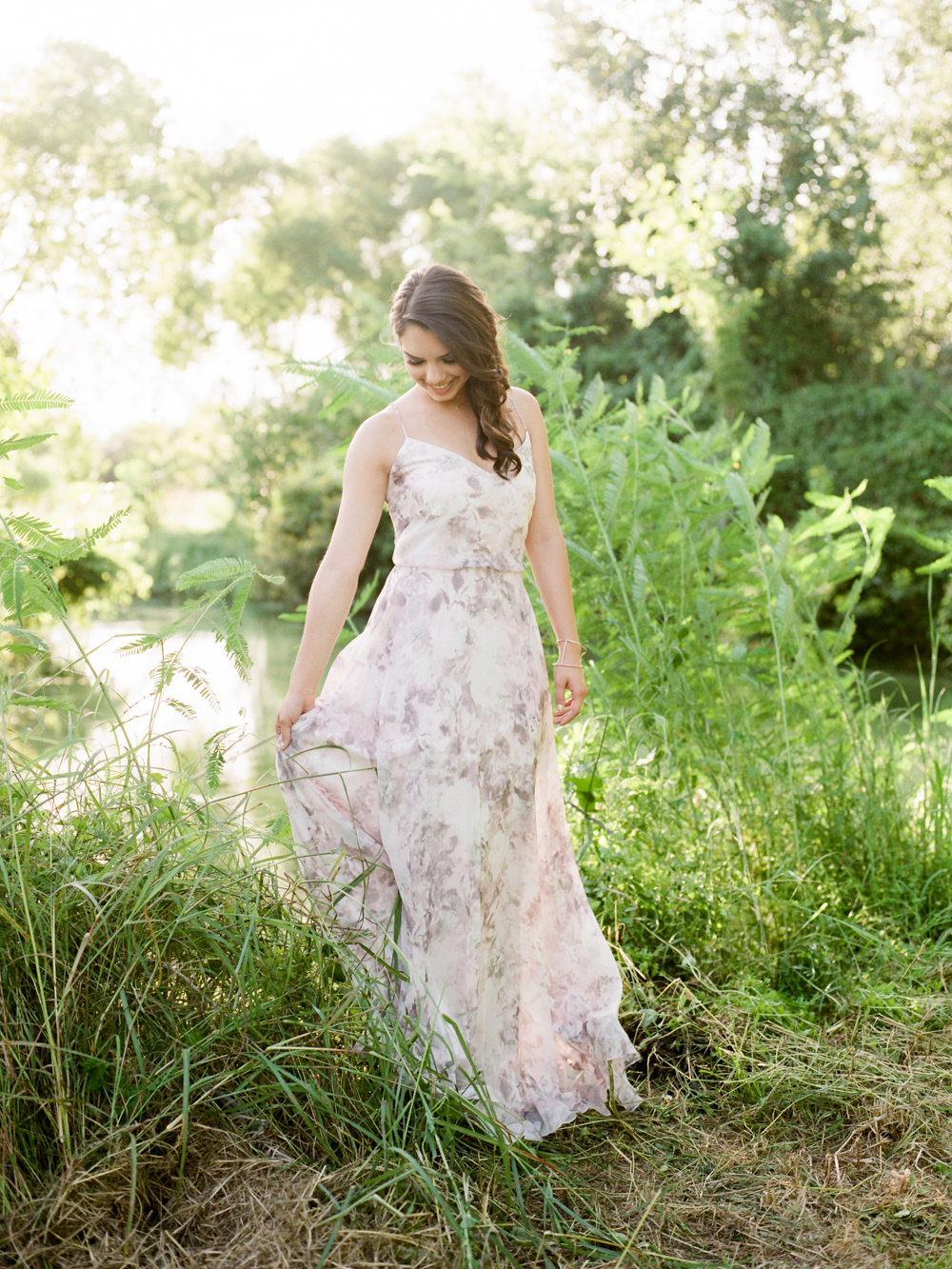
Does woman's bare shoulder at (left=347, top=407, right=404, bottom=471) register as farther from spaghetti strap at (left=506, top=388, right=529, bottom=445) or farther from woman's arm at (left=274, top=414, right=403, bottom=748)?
spaghetti strap at (left=506, top=388, right=529, bottom=445)

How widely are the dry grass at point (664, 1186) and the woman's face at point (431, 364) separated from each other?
154cm

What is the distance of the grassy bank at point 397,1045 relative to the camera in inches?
68.1

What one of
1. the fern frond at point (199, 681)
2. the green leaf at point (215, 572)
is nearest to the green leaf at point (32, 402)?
the green leaf at point (215, 572)

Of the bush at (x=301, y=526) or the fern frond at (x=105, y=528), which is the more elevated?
the fern frond at (x=105, y=528)

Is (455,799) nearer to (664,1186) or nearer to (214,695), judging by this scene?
(214,695)

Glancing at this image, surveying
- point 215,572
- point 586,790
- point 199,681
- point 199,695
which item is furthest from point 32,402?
point 586,790

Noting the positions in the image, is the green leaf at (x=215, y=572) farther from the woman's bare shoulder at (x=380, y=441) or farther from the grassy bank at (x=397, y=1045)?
the woman's bare shoulder at (x=380, y=441)

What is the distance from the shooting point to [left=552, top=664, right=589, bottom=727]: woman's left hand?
2641mm

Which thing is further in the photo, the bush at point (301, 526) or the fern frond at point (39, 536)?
the bush at point (301, 526)

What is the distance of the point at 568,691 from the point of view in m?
2.69

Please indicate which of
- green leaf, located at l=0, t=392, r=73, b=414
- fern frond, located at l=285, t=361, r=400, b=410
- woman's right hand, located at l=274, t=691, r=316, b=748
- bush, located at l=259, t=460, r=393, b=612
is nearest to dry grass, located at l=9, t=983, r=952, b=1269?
woman's right hand, located at l=274, t=691, r=316, b=748

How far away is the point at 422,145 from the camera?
895 inches

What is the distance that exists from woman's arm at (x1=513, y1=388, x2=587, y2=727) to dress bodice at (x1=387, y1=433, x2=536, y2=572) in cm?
26

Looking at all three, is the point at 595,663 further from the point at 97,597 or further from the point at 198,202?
the point at 198,202
